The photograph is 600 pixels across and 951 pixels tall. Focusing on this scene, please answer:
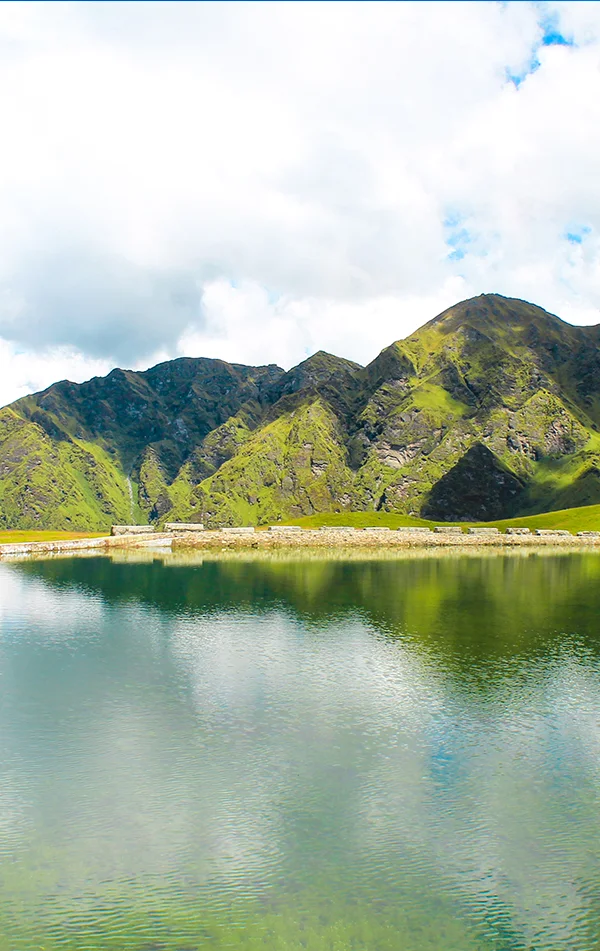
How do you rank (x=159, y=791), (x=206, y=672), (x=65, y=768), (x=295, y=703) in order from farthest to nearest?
(x=206, y=672) → (x=295, y=703) → (x=65, y=768) → (x=159, y=791)

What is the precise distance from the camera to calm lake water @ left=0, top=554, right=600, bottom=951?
27328mm

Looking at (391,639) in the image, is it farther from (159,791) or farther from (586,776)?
(159,791)

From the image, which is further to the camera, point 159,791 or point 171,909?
point 159,791

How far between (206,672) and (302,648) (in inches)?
505

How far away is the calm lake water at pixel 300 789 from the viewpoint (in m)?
27.3

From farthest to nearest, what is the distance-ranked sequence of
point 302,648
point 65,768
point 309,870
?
point 302,648, point 65,768, point 309,870

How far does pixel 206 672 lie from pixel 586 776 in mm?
34257

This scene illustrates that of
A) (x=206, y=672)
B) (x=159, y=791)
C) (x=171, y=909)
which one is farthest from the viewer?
(x=206, y=672)

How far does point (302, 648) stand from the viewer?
7169 cm

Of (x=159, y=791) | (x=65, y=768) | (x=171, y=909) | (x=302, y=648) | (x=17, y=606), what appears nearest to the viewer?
(x=171, y=909)

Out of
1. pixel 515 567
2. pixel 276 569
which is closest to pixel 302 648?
pixel 276 569

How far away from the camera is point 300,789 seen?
38062mm

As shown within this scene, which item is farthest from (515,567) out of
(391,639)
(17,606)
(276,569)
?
(17,606)

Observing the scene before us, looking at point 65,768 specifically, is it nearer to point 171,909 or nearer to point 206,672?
point 171,909
